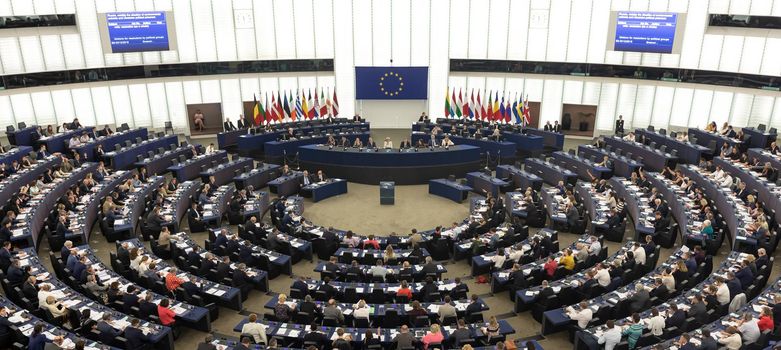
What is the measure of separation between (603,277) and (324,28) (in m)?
28.2

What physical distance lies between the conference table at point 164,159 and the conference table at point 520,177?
53.0 feet

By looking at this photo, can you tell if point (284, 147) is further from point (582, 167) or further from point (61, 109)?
point (582, 167)

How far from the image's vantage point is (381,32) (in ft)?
127

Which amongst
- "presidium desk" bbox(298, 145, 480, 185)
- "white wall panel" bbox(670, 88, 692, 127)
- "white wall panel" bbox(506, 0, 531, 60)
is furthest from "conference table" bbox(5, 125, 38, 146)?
"white wall panel" bbox(670, 88, 692, 127)

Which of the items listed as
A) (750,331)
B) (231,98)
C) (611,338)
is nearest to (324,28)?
(231,98)

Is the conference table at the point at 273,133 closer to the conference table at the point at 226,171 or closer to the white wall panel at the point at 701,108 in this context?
the conference table at the point at 226,171

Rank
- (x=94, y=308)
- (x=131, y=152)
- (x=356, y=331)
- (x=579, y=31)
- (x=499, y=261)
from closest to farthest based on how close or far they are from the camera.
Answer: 1. (x=356, y=331)
2. (x=94, y=308)
3. (x=499, y=261)
4. (x=131, y=152)
5. (x=579, y=31)

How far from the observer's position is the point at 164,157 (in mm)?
28797

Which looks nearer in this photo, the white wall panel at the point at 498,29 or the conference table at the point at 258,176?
the conference table at the point at 258,176

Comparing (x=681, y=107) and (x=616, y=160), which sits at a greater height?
(x=681, y=107)

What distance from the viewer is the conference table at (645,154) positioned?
27625 mm

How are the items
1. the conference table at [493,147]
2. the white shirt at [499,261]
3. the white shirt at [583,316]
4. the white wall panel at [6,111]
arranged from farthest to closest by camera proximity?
the white wall panel at [6,111] < the conference table at [493,147] < the white shirt at [499,261] < the white shirt at [583,316]

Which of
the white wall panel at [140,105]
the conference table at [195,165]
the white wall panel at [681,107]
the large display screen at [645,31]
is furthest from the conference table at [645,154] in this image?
the white wall panel at [140,105]

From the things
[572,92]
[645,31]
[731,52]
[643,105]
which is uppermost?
[645,31]
